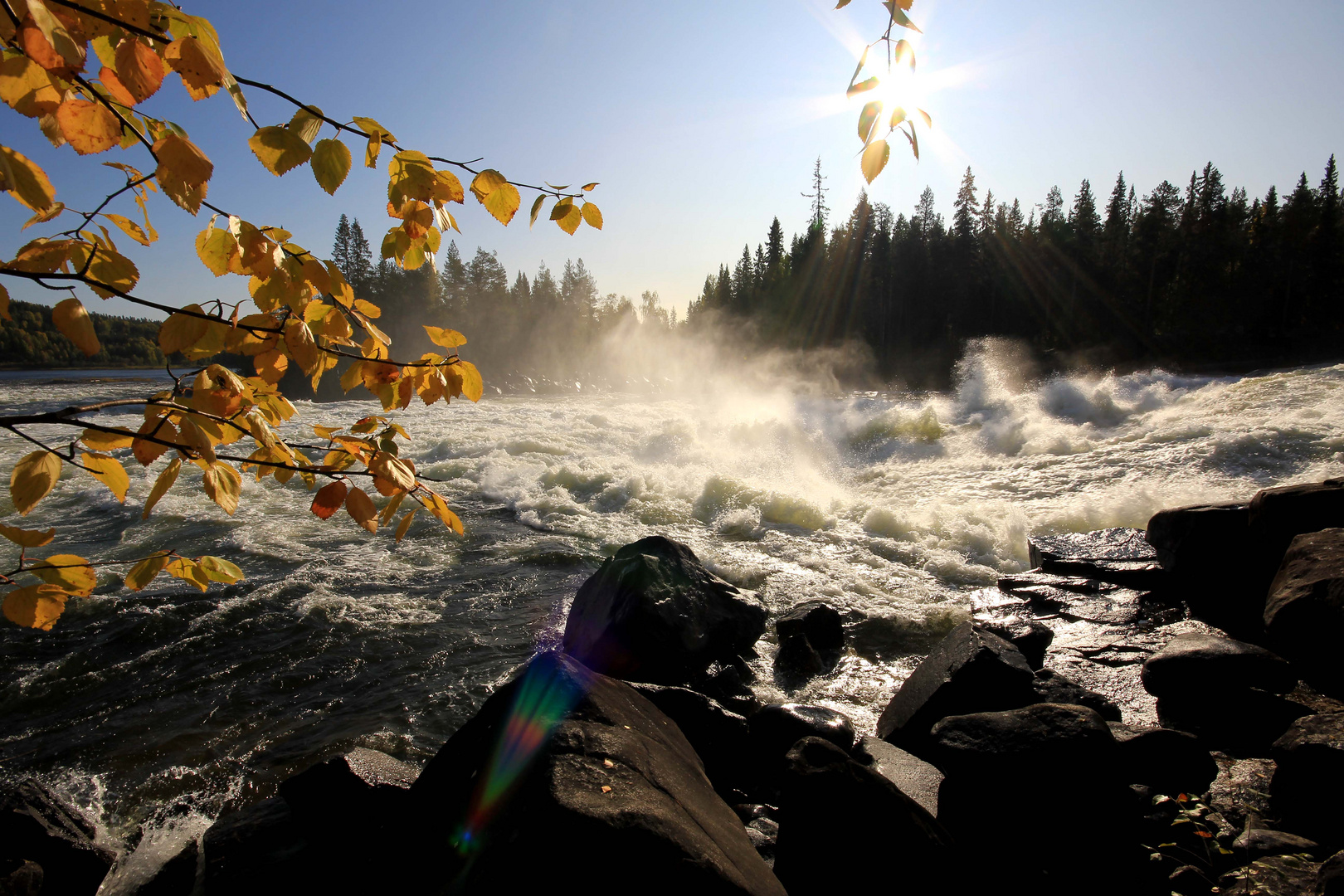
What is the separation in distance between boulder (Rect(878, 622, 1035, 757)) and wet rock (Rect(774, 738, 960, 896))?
1.24m

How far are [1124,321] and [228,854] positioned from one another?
58315 millimetres

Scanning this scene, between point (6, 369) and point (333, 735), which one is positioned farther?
point (6, 369)

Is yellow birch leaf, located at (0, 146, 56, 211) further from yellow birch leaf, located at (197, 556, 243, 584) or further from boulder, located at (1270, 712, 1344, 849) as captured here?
boulder, located at (1270, 712, 1344, 849)

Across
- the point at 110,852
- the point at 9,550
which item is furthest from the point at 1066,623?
the point at 9,550

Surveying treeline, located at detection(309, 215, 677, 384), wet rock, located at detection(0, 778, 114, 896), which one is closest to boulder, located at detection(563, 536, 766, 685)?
wet rock, located at detection(0, 778, 114, 896)

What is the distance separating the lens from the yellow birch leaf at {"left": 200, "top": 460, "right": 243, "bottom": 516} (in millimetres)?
1188

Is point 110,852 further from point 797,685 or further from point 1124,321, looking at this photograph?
point 1124,321

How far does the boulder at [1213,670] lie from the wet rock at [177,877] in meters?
6.13

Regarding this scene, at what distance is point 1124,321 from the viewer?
152ft

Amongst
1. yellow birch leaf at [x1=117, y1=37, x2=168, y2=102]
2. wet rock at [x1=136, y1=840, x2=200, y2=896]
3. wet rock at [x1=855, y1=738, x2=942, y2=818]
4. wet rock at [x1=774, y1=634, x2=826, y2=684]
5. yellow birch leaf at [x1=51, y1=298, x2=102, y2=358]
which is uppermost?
yellow birch leaf at [x1=117, y1=37, x2=168, y2=102]

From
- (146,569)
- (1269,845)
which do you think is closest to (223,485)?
(146,569)

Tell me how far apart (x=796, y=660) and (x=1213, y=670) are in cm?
306

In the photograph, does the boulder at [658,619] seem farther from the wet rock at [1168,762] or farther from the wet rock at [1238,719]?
the wet rock at [1238,719]

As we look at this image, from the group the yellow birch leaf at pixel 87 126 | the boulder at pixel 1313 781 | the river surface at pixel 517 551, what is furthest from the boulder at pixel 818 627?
the yellow birch leaf at pixel 87 126
